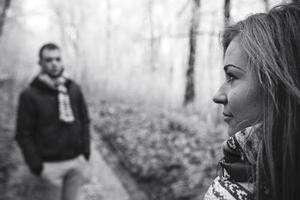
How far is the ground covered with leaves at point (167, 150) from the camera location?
18.3 feet

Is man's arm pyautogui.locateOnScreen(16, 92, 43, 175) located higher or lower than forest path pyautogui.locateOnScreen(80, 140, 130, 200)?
higher

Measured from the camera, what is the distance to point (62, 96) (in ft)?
13.0

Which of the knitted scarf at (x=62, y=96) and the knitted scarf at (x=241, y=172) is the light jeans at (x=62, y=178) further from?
the knitted scarf at (x=241, y=172)

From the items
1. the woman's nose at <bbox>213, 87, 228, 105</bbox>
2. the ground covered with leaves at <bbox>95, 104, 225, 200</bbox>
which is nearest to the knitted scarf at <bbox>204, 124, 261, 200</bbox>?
the woman's nose at <bbox>213, 87, 228, 105</bbox>

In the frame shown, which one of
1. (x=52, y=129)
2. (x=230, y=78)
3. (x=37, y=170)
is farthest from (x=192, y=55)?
(x=230, y=78)

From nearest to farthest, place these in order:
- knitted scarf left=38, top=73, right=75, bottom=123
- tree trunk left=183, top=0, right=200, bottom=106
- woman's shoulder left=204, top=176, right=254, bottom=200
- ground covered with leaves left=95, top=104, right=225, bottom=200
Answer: woman's shoulder left=204, top=176, right=254, bottom=200
knitted scarf left=38, top=73, right=75, bottom=123
ground covered with leaves left=95, top=104, right=225, bottom=200
tree trunk left=183, top=0, right=200, bottom=106

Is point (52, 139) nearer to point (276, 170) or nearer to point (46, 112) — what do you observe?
point (46, 112)

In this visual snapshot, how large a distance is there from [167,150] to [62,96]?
12.3 feet

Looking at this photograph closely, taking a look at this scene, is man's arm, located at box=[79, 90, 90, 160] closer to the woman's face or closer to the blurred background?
the blurred background

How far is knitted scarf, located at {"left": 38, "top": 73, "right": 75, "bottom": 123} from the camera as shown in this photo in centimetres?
386

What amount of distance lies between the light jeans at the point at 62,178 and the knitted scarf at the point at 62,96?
2.01 ft

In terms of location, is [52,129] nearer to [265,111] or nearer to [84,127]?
[84,127]

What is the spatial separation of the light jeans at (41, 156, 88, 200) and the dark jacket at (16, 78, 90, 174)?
87 mm

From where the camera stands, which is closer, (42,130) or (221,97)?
(221,97)
